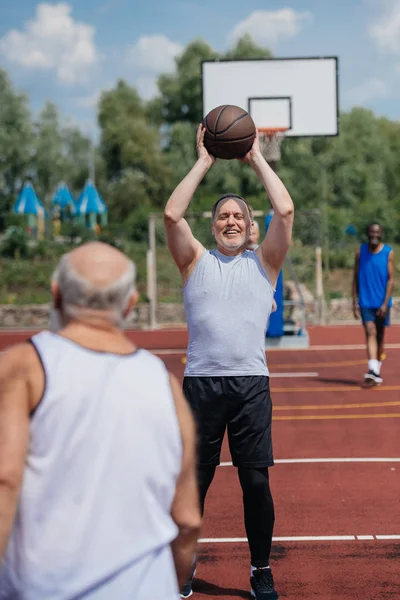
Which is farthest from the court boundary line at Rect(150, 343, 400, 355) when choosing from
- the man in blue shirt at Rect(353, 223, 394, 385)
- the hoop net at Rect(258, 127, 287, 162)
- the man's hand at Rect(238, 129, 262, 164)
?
the man's hand at Rect(238, 129, 262, 164)

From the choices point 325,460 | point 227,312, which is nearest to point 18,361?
point 227,312

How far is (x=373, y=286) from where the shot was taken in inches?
461

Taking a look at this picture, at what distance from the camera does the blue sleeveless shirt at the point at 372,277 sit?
1172 cm

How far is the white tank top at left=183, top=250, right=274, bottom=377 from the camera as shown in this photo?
4707 mm

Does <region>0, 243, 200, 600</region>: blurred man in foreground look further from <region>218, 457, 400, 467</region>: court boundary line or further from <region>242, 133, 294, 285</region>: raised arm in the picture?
<region>218, 457, 400, 467</region>: court boundary line

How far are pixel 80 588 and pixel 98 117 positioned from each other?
182 feet

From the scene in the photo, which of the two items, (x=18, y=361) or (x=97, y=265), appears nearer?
(x=18, y=361)

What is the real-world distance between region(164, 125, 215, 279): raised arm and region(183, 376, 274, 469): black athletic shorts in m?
0.57

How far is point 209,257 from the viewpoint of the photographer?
189 inches

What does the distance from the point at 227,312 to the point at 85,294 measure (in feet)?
7.23

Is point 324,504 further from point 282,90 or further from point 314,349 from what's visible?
point 282,90

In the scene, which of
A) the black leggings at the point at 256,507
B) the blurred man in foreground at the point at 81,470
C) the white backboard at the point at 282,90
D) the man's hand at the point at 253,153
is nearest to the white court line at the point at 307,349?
the white backboard at the point at 282,90

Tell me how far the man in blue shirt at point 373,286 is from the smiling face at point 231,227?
704 centimetres

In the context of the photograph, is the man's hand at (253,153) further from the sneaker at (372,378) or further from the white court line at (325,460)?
the sneaker at (372,378)
